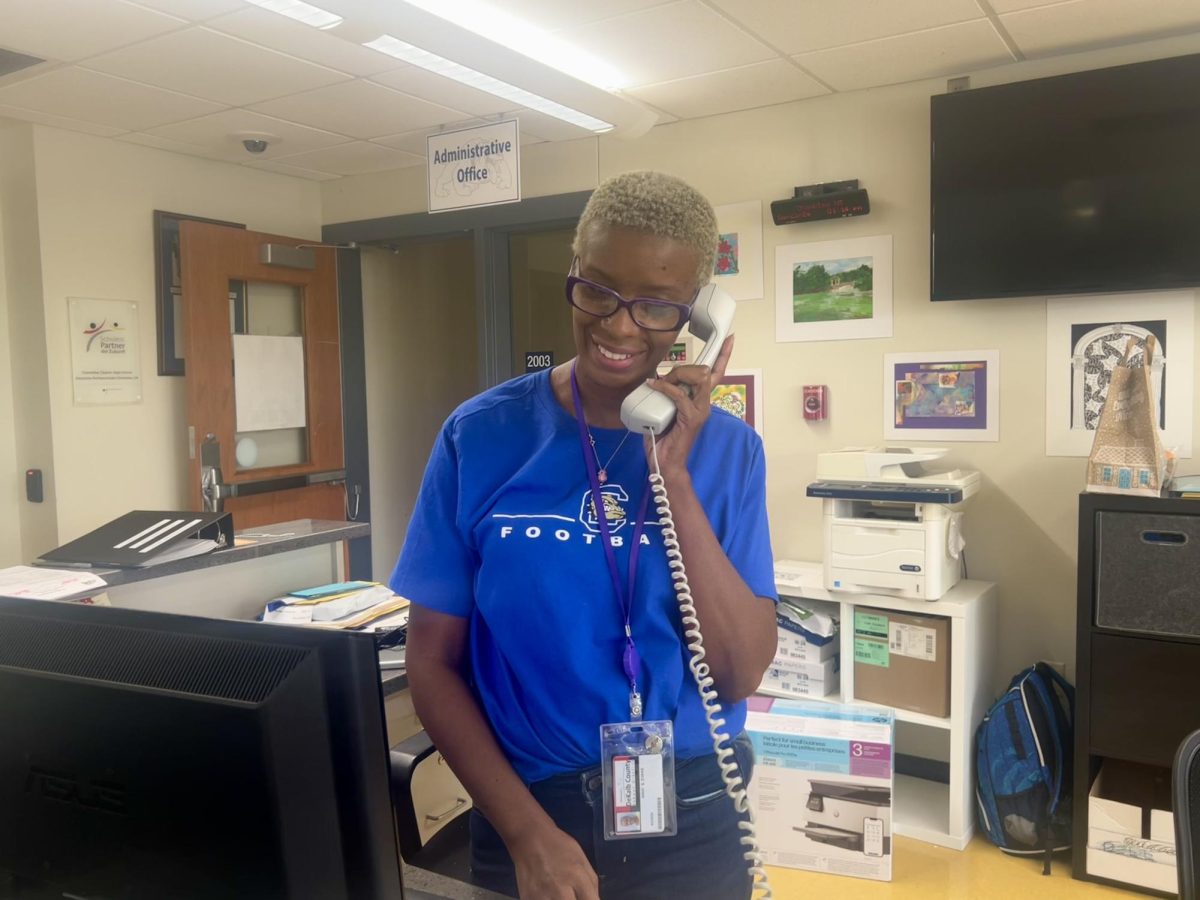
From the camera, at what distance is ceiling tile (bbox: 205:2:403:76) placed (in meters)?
2.62

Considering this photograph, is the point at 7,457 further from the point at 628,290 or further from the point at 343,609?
the point at 628,290

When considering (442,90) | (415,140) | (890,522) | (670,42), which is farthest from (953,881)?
(415,140)

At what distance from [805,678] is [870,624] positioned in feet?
1.00

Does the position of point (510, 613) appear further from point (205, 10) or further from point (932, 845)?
point (932, 845)

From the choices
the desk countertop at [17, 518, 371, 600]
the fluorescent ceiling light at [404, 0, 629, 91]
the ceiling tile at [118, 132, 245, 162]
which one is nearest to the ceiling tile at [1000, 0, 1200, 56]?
the fluorescent ceiling light at [404, 0, 629, 91]

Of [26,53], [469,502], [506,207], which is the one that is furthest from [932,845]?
[26,53]

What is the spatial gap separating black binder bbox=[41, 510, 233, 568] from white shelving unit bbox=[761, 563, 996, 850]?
1921mm

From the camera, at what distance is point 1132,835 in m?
2.66

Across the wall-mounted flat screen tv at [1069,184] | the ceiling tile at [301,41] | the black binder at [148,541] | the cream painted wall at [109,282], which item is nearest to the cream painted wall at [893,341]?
the wall-mounted flat screen tv at [1069,184]

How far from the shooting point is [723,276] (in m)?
3.74

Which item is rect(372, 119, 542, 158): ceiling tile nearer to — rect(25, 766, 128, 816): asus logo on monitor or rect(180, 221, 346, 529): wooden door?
rect(180, 221, 346, 529): wooden door

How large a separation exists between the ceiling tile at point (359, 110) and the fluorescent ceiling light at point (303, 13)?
2.45 ft

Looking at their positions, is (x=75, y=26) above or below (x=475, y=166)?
above

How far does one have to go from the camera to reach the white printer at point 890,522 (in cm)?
288
